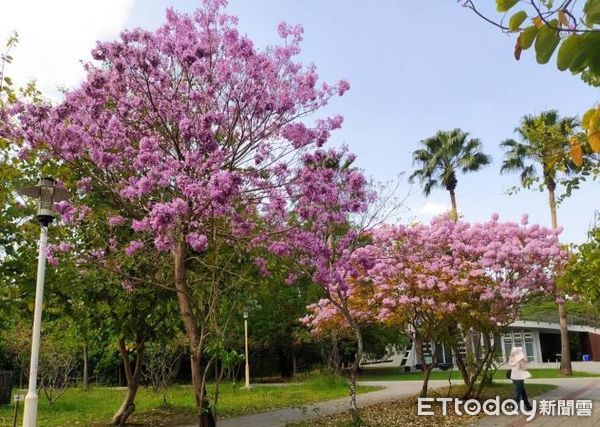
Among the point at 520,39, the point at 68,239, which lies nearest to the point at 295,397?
the point at 68,239

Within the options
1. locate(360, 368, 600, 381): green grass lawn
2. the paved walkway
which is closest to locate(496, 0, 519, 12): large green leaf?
the paved walkway

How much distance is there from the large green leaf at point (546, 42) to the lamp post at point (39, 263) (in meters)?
6.74

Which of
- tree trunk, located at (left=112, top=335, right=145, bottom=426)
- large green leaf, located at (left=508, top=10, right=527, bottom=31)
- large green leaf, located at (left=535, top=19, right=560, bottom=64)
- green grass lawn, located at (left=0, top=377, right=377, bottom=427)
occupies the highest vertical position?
large green leaf, located at (left=508, top=10, right=527, bottom=31)

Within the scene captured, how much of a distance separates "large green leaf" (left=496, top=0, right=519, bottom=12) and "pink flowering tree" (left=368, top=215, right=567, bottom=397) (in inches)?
412

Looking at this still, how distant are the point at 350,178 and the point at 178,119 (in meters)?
2.55

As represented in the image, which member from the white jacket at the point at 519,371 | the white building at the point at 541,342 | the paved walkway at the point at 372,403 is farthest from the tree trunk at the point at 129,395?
the white building at the point at 541,342

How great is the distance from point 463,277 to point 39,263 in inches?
354

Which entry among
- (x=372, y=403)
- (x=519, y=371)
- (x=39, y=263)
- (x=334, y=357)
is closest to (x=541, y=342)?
(x=334, y=357)

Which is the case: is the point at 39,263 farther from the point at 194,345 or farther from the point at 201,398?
the point at 201,398

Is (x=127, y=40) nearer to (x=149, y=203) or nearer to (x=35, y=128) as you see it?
(x=35, y=128)

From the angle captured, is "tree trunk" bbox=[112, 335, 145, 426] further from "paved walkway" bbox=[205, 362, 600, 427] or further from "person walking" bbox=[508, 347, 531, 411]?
"person walking" bbox=[508, 347, 531, 411]

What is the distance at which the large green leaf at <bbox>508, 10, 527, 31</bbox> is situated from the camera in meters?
1.44

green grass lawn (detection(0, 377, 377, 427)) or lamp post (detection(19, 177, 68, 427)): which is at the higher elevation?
lamp post (detection(19, 177, 68, 427))

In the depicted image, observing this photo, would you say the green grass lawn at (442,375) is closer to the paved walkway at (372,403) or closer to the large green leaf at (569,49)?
the paved walkway at (372,403)
